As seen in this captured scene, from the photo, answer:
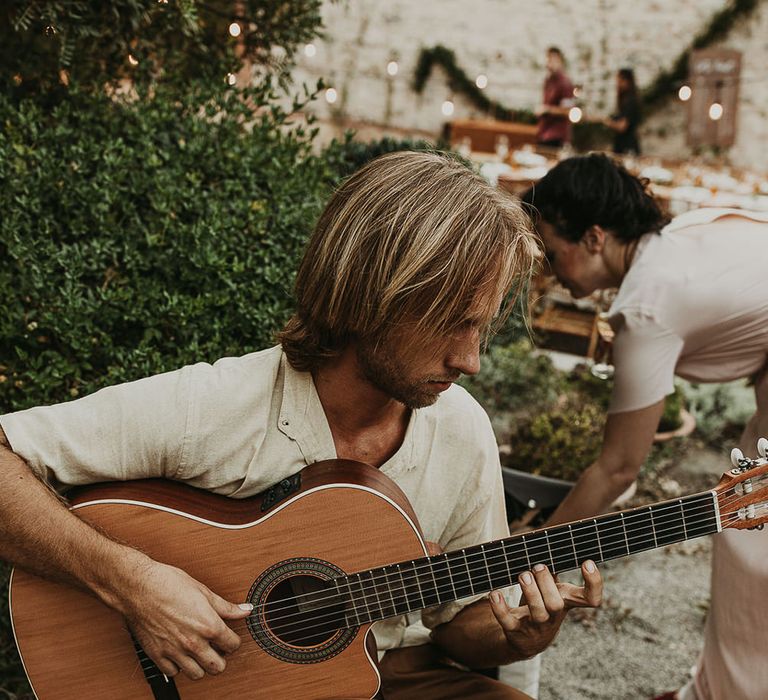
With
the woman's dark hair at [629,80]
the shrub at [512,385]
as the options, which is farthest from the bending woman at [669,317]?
the woman's dark hair at [629,80]

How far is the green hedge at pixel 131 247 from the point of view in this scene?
246cm

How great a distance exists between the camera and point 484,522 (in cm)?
204

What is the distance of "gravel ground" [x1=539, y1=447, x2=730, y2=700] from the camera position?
11.6 ft

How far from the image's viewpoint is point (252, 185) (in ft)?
9.59

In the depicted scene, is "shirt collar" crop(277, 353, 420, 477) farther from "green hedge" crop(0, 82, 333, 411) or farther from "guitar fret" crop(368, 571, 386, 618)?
"green hedge" crop(0, 82, 333, 411)

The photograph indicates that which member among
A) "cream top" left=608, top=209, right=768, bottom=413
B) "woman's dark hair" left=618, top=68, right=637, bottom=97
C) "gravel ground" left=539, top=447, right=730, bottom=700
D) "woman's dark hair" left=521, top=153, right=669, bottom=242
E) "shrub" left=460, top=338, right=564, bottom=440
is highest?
"woman's dark hair" left=618, top=68, right=637, bottom=97

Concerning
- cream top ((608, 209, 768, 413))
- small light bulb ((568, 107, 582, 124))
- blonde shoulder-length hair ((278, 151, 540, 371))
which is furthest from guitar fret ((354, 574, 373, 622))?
small light bulb ((568, 107, 582, 124))

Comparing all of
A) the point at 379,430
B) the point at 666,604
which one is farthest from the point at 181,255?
the point at 666,604

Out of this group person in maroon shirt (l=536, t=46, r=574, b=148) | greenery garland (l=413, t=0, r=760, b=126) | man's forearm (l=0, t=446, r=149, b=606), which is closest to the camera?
man's forearm (l=0, t=446, r=149, b=606)

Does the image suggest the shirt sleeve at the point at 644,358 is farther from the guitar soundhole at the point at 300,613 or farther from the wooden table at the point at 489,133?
the wooden table at the point at 489,133

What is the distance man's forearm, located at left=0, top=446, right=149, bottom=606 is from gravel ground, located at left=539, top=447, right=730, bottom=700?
2.38 m

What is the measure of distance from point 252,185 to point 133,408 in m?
1.37

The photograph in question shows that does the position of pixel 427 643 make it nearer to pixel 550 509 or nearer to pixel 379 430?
pixel 379 430

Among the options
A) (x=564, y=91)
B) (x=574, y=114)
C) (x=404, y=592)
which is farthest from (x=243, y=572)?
(x=564, y=91)
